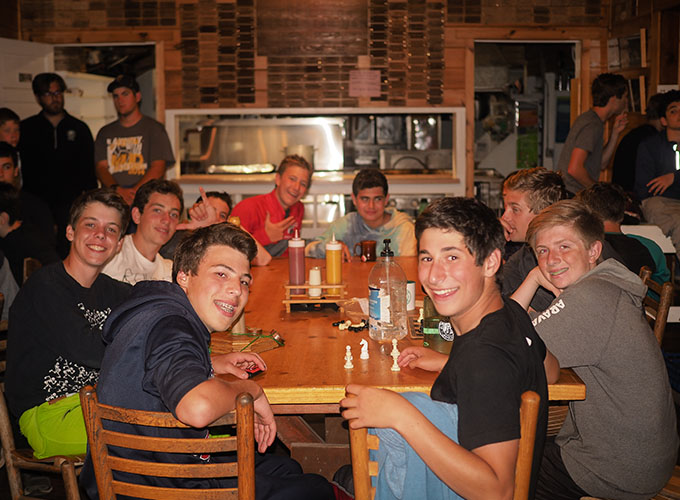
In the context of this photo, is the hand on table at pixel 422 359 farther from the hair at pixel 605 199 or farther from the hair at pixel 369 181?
the hair at pixel 369 181

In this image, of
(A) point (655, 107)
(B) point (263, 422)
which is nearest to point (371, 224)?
(B) point (263, 422)

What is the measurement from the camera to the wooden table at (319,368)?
1957 millimetres

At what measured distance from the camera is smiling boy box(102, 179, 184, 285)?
3.30 meters

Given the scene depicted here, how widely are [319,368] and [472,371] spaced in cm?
77

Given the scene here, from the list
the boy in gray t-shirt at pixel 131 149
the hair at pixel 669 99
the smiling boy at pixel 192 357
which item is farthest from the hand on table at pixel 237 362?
the hair at pixel 669 99

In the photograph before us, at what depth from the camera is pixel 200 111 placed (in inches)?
269

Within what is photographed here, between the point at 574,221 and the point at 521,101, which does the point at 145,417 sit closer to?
the point at 574,221

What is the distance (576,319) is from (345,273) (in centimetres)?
182

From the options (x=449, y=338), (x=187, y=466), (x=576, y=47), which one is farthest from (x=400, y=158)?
(x=187, y=466)

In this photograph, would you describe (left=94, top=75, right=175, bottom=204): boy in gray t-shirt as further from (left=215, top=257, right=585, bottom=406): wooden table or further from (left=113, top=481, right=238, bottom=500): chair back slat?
(left=113, top=481, right=238, bottom=500): chair back slat

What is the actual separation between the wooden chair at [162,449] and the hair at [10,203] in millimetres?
2778

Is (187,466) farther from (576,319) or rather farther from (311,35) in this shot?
(311,35)

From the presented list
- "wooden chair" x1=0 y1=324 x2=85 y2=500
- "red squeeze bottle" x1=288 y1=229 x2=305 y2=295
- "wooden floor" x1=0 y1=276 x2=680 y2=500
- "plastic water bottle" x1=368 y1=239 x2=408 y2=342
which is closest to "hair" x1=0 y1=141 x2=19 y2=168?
"wooden floor" x1=0 y1=276 x2=680 y2=500

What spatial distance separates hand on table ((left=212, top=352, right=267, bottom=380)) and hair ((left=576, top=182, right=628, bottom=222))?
1937mm
